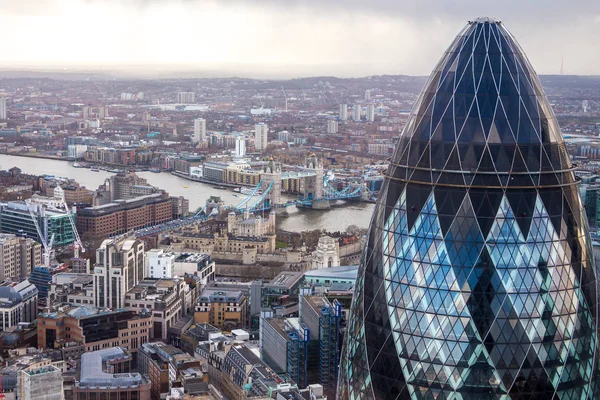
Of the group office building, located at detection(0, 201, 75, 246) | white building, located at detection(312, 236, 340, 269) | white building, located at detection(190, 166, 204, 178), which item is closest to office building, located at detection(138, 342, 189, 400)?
white building, located at detection(312, 236, 340, 269)

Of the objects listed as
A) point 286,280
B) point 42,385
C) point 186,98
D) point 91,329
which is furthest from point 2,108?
point 42,385

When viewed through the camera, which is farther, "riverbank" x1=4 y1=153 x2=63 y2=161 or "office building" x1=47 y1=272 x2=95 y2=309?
"riverbank" x1=4 y1=153 x2=63 y2=161

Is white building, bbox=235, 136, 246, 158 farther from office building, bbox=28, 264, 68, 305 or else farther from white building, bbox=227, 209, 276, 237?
office building, bbox=28, 264, 68, 305

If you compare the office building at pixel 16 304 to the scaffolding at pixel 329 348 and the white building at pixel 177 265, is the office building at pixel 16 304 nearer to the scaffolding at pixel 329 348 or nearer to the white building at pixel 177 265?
the white building at pixel 177 265

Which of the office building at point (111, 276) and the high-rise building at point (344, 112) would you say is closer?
the office building at point (111, 276)

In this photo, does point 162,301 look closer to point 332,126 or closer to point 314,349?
point 314,349

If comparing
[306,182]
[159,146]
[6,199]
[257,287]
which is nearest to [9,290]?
[257,287]

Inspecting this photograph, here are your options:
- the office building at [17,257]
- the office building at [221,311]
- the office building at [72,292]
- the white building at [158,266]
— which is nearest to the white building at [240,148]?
the office building at [17,257]
